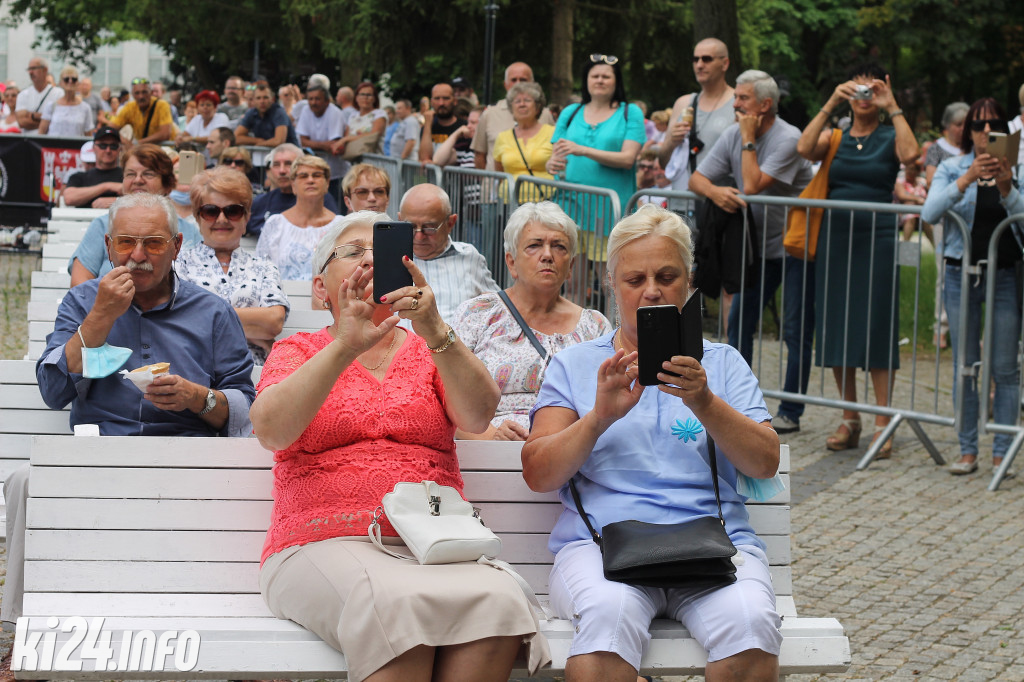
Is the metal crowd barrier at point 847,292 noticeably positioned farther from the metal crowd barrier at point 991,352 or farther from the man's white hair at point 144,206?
the man's white hair at point 144,206

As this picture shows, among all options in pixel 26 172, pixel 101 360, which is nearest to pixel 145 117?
pixel 26 172

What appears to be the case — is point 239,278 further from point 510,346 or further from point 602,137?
point 602,137

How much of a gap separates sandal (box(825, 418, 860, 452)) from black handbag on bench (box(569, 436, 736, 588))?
5.18m

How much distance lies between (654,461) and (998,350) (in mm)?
4826

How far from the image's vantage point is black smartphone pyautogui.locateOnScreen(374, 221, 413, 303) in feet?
11.7

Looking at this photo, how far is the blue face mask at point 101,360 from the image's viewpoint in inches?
175

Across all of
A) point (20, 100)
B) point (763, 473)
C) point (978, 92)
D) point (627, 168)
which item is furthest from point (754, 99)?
point (978, 92)

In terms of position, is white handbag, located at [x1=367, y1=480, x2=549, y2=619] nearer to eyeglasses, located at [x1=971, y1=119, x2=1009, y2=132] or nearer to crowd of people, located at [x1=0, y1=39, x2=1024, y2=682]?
crowd of people, located at [x1=0, y1=39, x2=1024, y2=682]

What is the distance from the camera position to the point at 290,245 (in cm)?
840

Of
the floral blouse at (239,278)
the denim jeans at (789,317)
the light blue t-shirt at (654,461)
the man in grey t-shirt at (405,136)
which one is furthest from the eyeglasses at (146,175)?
the man in grey t-shirt at (405,136)

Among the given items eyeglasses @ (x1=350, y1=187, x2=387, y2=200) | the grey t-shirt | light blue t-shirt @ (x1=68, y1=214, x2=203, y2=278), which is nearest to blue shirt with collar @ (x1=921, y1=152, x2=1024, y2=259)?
the grey t-shirt

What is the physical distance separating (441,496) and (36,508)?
118 cm

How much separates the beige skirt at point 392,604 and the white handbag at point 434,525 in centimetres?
4

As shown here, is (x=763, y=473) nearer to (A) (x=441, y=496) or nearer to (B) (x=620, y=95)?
(A) (x=441, y=496)
